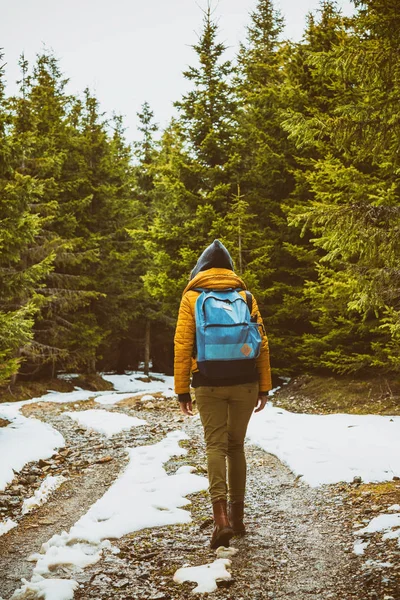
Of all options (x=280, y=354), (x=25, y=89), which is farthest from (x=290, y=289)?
(x=25, y=89)

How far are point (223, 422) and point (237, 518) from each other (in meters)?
0.92

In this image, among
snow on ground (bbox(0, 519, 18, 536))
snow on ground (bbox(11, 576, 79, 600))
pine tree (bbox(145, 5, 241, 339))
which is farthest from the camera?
pine tree (bbox(145, 5, 241, 339))

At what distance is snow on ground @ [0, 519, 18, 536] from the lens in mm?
4547

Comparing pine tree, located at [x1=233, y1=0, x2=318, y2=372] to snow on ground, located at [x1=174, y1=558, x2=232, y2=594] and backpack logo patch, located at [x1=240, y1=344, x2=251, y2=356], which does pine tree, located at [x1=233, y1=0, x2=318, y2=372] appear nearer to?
backpack logo patch, located at [x1=240, y1=344, x2=251, y2=356]

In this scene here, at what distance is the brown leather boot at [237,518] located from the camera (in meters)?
4.02

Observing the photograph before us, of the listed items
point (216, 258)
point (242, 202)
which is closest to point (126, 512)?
point (216, 258)

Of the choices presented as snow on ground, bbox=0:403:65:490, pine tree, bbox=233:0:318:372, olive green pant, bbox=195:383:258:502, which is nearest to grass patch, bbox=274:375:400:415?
pine tree, bbox=233:0:318:372

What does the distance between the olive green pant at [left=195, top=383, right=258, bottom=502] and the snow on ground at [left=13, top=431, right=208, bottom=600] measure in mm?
984

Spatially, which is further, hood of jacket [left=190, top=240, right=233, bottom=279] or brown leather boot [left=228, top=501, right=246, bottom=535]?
hood of jacket [left=190, top=240, right=233, bottom=279]

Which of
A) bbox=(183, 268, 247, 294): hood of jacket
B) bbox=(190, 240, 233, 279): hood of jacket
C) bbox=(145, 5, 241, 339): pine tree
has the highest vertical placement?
bbox=(145, 5, 241, 339): pine tree

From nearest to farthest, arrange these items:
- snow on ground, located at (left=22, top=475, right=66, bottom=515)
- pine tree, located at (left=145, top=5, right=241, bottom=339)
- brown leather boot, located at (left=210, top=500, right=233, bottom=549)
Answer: brown leather boot, located at (left=210, top=500, right=233, bottom=549) < snow on ground, located at (left=22, top=475, right=66, bottom=515) < pine tree, located at (left=145, top=5, right=241, bottom=339)

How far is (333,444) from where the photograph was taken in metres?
7.00

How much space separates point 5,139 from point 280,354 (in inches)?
419

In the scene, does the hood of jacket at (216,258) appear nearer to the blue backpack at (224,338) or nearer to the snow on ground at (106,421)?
the blue backpack at (224,338)
